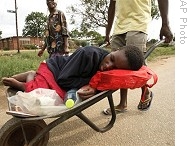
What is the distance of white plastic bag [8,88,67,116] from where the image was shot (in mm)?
1976

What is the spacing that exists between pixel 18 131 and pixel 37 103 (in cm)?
39

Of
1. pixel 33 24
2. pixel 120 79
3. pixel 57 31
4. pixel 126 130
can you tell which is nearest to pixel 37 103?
pixel 120 79

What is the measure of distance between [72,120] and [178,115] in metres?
1.62

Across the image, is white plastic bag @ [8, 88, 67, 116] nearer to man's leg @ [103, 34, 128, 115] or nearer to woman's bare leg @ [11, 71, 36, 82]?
woman's bare leg @ [11, 71, 36, 82]

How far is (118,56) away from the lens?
223cm

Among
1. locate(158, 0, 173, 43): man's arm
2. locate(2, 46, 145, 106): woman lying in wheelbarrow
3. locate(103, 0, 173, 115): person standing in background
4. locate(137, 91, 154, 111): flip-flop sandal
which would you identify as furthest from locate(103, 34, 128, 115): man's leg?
locate(2, 46, 145, 106): woman lying in wheelbarrow

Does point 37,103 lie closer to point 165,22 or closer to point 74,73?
point 74,73

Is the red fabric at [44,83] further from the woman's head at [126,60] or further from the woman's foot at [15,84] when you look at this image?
the woman's head at [126,60]

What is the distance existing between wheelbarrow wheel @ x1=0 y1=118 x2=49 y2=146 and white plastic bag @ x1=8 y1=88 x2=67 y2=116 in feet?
0.40

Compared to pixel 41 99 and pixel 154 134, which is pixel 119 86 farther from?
pixel 154 134

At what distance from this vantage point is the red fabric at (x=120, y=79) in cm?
207

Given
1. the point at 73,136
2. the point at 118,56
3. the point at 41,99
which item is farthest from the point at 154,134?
the point at 41,99

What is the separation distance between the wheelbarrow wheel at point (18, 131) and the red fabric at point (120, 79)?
551 mm

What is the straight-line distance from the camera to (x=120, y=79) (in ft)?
6.79
